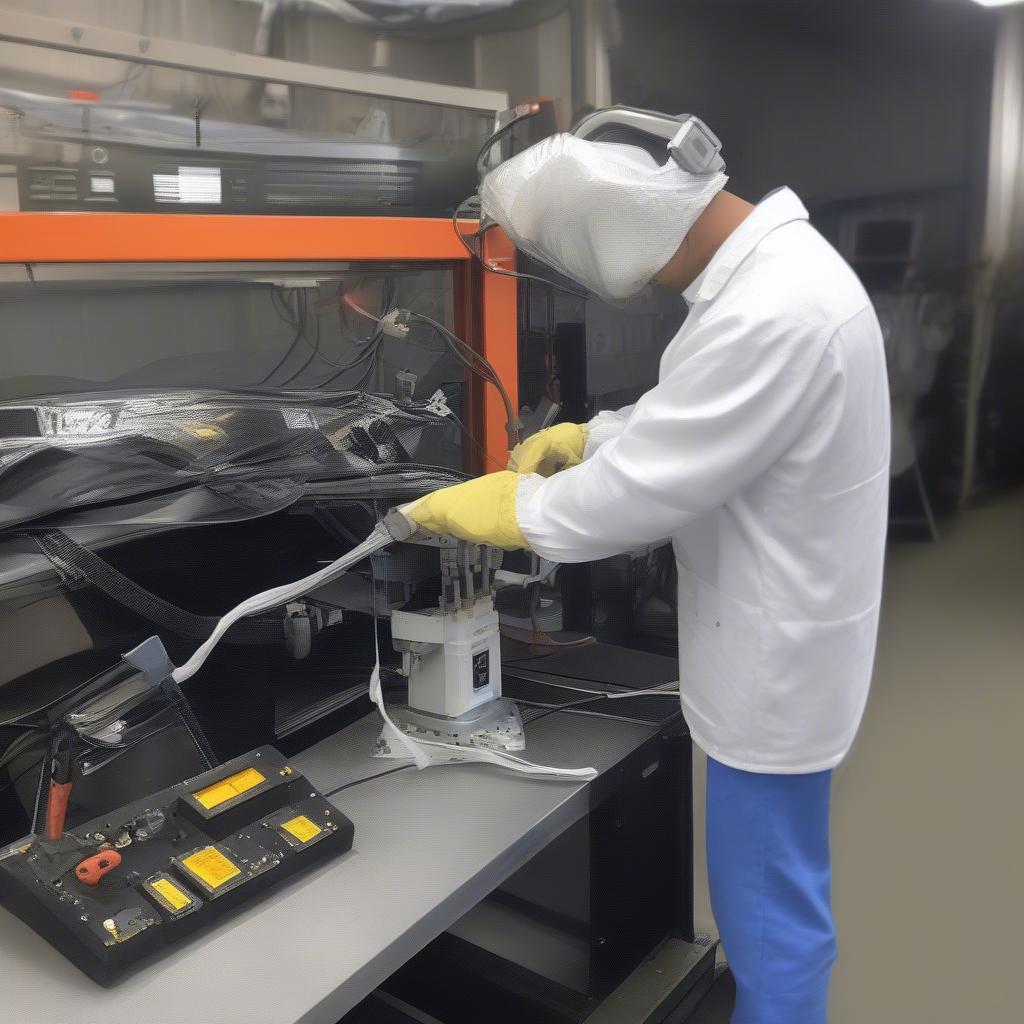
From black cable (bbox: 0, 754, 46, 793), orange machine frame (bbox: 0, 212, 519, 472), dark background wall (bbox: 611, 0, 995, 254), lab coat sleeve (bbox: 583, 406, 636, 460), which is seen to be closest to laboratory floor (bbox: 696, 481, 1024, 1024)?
dark background wall (bbox: 611, 0, 995, 254)

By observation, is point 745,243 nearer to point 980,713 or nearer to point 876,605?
point 876,605

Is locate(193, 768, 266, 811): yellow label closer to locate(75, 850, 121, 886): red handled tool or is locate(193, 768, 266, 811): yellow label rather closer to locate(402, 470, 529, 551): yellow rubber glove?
locate(75, 850, 121, 886): red handled tool

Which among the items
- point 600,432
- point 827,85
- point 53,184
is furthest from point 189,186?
point 827,85

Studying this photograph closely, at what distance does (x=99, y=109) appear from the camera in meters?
1.36

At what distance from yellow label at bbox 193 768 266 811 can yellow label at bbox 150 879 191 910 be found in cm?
11

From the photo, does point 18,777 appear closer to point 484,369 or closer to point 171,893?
point 171,893

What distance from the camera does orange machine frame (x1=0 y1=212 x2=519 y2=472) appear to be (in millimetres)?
1175

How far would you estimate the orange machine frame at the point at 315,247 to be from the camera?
1.17 metres

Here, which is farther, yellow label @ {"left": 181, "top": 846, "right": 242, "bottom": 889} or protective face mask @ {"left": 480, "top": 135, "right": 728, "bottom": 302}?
protective face mask @ {"left": 480, "top": 135, "right": 728, "bottom": 302}

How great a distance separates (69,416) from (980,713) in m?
1.75

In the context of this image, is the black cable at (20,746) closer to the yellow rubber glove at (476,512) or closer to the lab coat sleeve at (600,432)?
the yellow rubber glove at (476,512)

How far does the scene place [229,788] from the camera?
1.23 metres

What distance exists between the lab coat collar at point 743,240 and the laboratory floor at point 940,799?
0.94 meters

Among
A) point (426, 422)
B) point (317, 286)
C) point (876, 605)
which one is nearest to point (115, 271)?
point (317, 286)
